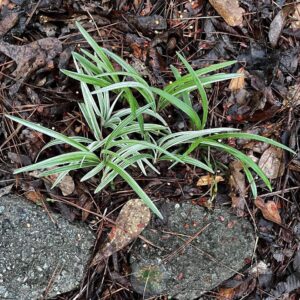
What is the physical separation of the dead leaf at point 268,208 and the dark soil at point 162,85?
0.03 meters

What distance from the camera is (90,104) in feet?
5.20

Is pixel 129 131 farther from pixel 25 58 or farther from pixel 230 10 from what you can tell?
pixel 230 10

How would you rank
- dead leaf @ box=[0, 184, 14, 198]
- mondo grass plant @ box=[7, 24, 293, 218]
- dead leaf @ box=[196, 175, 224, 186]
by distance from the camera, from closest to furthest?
mondo grass plant @ box=[7, 24, 293, 218], dead leaf @ box=[0, 184, 14, 198], dead leaf @ box=[196, 175, 224, 186]

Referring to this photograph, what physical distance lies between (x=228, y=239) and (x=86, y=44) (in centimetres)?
92

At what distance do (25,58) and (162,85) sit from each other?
0.51 m

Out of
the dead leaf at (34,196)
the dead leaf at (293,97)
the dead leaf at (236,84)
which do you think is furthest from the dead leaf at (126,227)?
the dead leaf at (293,97)

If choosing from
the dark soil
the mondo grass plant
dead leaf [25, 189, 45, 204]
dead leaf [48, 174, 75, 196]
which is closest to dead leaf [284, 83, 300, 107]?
the dark soil

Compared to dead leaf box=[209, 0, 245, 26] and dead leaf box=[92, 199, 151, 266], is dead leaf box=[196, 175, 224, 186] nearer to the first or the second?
dead leaf box=[92, 199, 151, 266]

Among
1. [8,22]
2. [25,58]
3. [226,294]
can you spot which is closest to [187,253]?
[226,294]

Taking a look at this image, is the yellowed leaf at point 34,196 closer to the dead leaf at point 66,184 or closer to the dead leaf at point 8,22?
the dead leaf at point 66,184

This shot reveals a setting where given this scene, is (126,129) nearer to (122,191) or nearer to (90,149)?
(90,149)

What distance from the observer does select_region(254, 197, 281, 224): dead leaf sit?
1728 millimetres

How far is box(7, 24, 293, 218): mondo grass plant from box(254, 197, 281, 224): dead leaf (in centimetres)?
12

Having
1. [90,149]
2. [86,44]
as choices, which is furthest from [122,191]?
[86,44]
